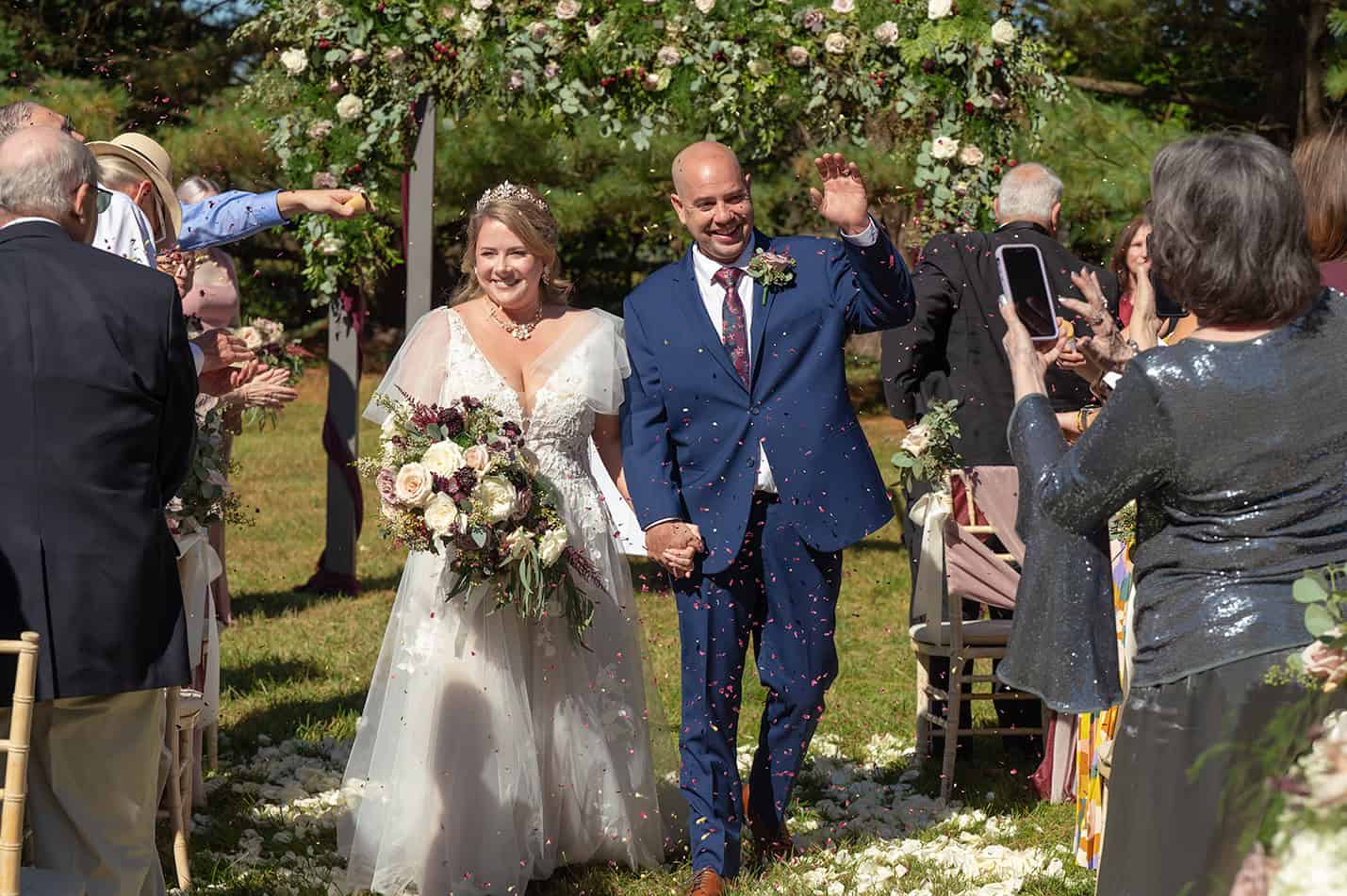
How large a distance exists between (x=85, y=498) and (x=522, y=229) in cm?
Answer: 202

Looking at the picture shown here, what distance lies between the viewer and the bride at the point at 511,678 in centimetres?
500

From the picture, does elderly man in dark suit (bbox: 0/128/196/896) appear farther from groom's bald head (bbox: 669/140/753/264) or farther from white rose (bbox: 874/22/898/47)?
white rose (bbox: 874/22/898/47)

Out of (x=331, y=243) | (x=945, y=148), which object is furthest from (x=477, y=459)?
(x=331, y=243)

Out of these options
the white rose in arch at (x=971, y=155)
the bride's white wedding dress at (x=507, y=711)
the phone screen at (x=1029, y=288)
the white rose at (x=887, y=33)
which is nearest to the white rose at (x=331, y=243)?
the white rose at (x=887, y=33)

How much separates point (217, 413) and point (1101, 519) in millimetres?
3434

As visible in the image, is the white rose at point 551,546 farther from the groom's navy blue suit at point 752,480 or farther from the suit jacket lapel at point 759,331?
the suit jacket lapel at point 759,331

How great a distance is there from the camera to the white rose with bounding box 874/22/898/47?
28.8 feet

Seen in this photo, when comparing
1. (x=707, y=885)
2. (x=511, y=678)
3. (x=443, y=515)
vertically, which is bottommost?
(x=707, y=885)

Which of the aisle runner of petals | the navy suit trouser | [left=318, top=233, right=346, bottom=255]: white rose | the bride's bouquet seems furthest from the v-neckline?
[left=318, top=233, right=346, bottom=255]: white rose

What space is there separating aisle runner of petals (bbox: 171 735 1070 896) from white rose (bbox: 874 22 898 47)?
4018 mm

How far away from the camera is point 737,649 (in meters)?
4.98

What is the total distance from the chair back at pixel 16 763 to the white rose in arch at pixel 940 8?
6921 mm

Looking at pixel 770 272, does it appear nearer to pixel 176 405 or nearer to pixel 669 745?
pixel 669 745

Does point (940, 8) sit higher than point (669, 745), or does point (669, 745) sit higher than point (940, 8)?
point (940, 8)
